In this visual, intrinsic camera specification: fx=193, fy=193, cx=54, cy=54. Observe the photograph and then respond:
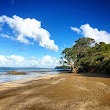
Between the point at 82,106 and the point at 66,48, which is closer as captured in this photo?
the point at 82,106

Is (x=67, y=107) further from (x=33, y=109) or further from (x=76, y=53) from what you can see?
(x=76, y=53)

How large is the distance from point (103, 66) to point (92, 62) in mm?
12051

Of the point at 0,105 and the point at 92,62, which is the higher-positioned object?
the point at 92,62

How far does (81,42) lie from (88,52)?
7508mm

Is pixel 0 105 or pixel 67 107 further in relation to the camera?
pixel 0 105

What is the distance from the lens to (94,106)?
556 inches

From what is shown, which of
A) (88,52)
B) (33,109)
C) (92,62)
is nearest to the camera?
(33,109)

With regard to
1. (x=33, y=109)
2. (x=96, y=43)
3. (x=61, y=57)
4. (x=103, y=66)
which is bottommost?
(x=33, y=109)

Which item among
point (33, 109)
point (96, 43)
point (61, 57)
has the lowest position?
point (33, 109)

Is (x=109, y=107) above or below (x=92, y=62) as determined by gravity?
below

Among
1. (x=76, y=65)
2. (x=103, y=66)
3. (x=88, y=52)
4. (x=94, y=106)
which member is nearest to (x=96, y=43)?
(x=88, y=52)

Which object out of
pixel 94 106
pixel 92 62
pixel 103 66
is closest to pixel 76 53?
pixel 92 62

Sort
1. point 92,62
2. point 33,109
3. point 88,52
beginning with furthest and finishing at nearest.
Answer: point 88,52
point 92,62
point 33,109

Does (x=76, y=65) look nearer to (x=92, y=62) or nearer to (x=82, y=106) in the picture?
(x=92, y=62)
